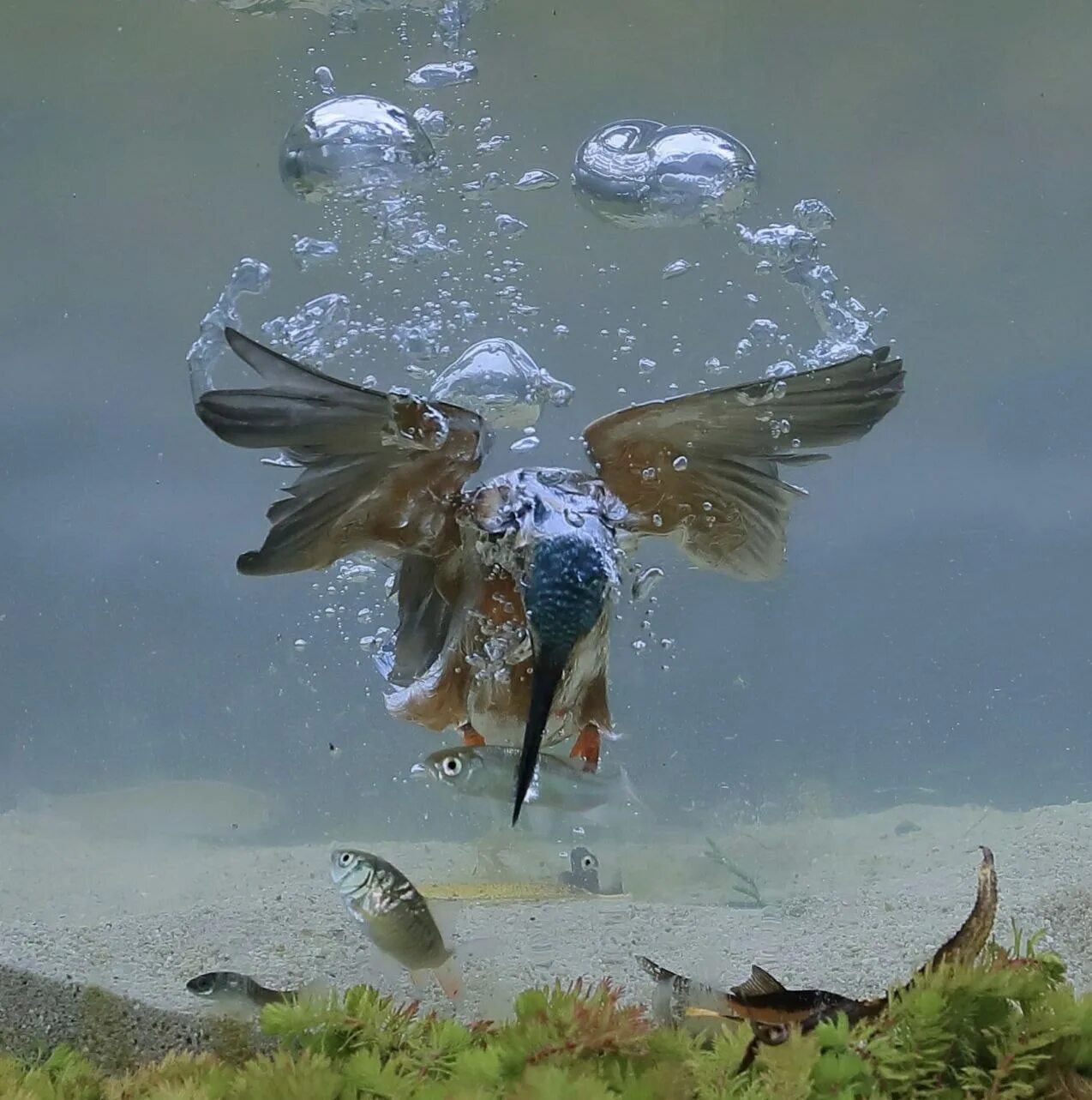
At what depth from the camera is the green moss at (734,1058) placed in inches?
48.8

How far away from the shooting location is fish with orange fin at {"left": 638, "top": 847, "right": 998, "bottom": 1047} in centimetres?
161

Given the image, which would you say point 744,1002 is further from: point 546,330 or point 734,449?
point 546,330

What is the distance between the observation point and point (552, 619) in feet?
5.87

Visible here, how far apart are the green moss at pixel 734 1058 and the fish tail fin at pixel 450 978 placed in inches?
21.4

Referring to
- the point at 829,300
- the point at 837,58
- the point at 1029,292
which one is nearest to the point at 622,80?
the point at 837,58

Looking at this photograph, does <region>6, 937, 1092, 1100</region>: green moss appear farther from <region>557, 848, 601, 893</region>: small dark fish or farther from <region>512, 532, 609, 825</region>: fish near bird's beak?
<region>557, 848, 601, 893</region>: small dark fish

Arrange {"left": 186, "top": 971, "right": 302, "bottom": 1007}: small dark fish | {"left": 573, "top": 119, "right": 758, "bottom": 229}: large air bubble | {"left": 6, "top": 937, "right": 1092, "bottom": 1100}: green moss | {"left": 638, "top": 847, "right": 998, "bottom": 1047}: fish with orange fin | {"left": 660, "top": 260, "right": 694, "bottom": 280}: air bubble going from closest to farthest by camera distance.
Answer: {"left": 6, "top": 937, "right": 1092, "bottom": 1100}: green moss → {"left": 638, "top": 847, "right": 998, "bottom": 1047}: fish with orange fin → {"left": 186, "top": 971, "right": 302, "bottom": 1007}: small dark fish → {"left": 573, "top": 119, "right": 758, "bottom": 229}: large air bubble → {"left": 660, "top": 260, "right": 694, "bottom": 280}: air bubble

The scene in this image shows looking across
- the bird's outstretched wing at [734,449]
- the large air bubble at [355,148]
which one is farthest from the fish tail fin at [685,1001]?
the large air bubble at [355,148]

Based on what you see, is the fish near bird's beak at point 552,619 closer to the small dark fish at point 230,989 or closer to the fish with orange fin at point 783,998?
the fish with orange fin at point 783,998

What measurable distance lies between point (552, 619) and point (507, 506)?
322 millimetres

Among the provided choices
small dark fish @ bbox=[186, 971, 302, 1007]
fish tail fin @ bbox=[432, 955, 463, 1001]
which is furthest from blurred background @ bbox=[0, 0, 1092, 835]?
small dark fish @ bbox=[186, 971, 302, 1007]

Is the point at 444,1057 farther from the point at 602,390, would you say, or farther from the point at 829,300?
the point at 829,300

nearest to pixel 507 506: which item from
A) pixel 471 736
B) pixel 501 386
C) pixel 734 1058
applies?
pixel 471 736

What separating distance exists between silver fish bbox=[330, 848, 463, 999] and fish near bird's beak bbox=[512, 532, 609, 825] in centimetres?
31
